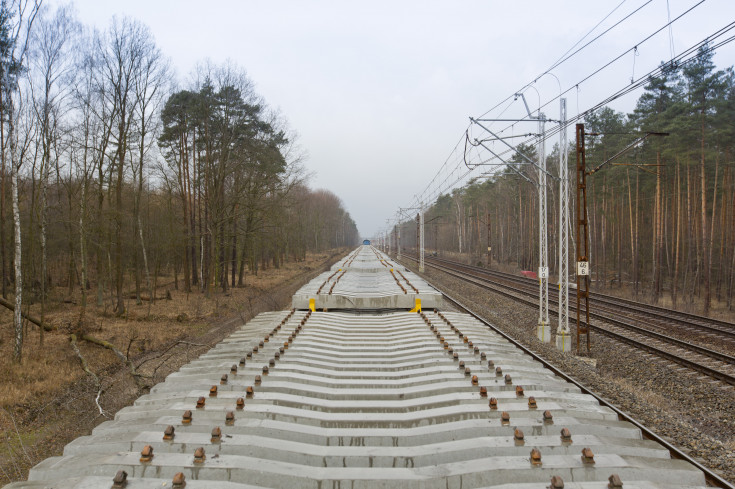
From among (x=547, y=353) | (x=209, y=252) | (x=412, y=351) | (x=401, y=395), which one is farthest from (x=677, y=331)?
(x=209, y=252)

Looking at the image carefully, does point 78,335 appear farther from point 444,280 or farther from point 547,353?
point 444,280

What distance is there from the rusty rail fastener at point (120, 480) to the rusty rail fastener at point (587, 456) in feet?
10.2

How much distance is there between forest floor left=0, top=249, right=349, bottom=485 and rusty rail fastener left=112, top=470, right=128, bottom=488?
3272 mm

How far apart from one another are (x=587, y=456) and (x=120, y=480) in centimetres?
313

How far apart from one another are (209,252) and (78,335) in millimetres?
11918

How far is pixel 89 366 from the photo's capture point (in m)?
11.2

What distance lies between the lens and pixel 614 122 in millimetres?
37375

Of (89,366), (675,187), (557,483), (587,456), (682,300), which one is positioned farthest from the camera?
(675,187)

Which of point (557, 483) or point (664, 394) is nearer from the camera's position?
point (557, 483)

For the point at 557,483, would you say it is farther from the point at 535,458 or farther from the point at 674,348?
the point at 674,348

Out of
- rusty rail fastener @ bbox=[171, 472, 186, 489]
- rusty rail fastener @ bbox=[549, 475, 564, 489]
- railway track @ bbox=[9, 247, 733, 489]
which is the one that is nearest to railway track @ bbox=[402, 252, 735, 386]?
railway track @ bbox=[9, 247, 733, 489]

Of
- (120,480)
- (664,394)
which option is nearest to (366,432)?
(120,480)

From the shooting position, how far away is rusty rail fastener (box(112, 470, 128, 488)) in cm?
281

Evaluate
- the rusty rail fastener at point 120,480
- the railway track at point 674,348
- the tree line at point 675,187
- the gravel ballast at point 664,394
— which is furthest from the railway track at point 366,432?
the tree line at point 675,187
